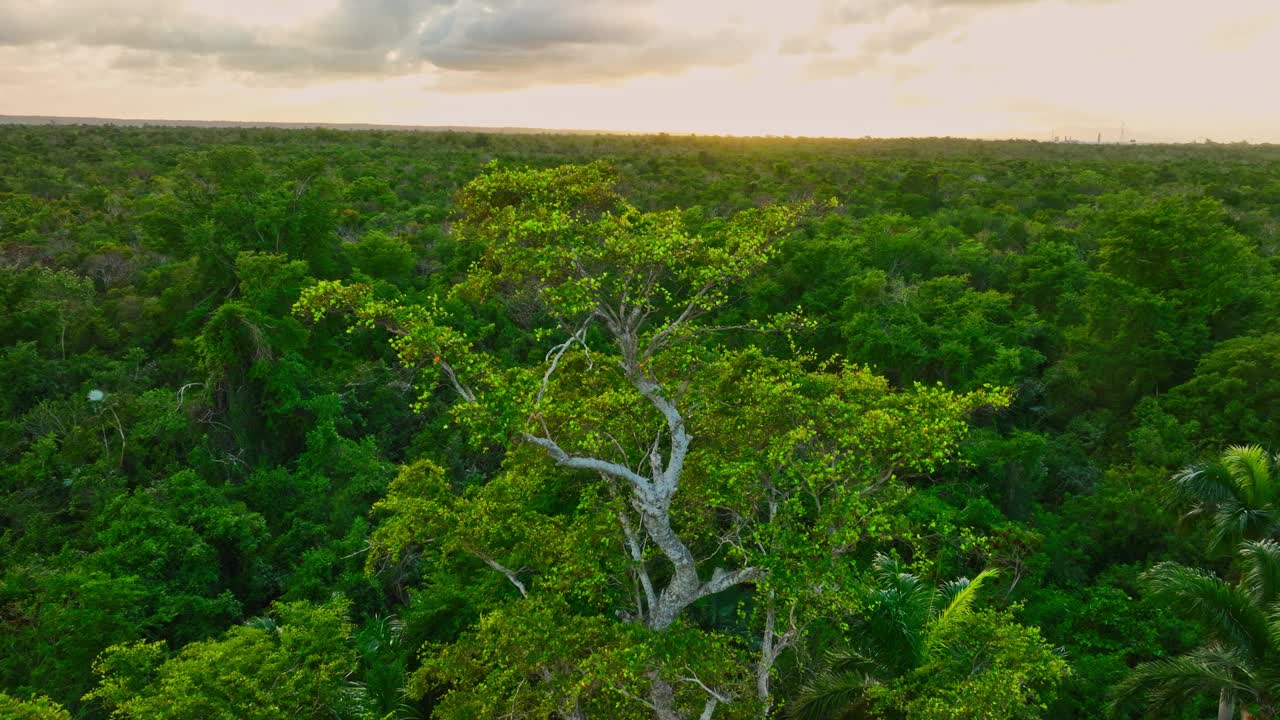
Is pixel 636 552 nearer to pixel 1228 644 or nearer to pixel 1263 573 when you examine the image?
pixel 1228 644

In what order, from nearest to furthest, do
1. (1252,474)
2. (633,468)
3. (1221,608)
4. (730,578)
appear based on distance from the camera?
(730,578) → (1221,608) → (633,468) → (1252,474)

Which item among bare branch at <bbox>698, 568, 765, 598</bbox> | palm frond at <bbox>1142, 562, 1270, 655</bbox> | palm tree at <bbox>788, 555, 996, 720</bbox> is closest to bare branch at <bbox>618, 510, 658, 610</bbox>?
bare branch at <bbox>698, 568, 765, 598</bbox>

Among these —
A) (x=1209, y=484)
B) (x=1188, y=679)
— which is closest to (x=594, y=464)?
(x=1188, y=679)

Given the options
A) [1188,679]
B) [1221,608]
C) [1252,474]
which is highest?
[1252,474]

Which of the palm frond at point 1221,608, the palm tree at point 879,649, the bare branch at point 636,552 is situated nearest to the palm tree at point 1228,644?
the palm frond at point 1221,608

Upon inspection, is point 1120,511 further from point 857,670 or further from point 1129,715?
point 857,670

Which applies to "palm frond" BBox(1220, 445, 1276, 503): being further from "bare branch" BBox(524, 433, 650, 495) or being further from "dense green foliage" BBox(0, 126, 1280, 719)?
"bare branch" BBox(524, 433, 650, 495)
